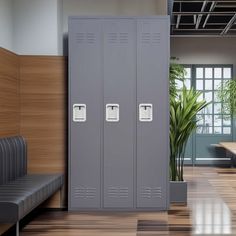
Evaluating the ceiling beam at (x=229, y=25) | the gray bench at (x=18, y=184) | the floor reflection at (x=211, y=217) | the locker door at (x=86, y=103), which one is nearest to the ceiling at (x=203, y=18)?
the ceiling beam at (x=229, y=25)

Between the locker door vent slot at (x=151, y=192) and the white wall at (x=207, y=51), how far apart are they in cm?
623

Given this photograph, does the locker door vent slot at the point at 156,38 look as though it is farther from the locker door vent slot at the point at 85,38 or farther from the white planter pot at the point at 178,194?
the white planter pot at the point at 178,194

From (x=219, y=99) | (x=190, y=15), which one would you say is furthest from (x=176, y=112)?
(x=219, y=99)

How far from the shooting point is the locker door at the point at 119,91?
5277 millimetres

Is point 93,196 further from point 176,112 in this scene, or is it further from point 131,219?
point 176,112

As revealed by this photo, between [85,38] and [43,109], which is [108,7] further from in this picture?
[43,109]

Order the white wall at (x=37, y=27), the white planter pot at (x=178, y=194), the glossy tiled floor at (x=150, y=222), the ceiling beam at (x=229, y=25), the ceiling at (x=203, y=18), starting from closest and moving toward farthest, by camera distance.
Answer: the glossy tiled floor at (x=150, y=222)
the white wall at (x=37, y=27)
the white planter pot at (x=178, y=194)
the ceiling at (x=203, y=18)
the ceiling beam at (x=229, y=25)

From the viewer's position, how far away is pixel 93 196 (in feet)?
17.4

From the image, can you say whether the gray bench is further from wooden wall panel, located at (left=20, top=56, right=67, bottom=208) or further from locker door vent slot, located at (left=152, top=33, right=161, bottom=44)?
locker door vent slot, located at (left=152, top=33, right=161, bottom=44)

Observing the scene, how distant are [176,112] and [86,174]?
4.56 ft

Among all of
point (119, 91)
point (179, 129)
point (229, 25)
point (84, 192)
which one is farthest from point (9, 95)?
point (229, 25)

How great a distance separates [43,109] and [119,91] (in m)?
0.82

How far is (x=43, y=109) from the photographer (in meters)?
5.38

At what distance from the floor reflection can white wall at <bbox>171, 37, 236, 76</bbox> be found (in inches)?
213
